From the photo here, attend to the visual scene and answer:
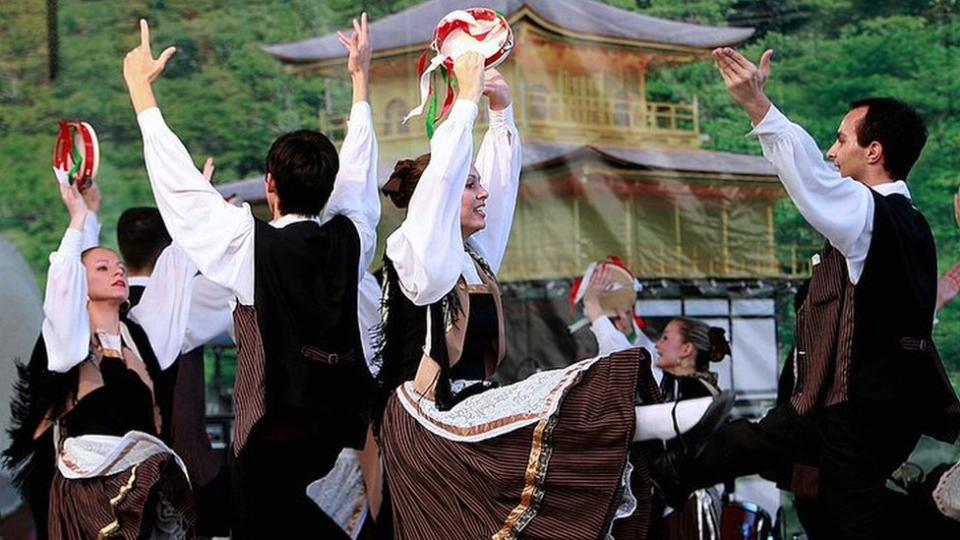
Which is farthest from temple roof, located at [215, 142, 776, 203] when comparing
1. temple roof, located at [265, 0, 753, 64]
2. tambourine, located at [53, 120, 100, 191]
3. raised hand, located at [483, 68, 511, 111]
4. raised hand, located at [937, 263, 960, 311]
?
tambourine, located at [53, 120, 100, 191]

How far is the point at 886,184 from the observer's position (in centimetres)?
429

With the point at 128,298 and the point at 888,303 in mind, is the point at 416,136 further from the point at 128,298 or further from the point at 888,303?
the point at 888,303

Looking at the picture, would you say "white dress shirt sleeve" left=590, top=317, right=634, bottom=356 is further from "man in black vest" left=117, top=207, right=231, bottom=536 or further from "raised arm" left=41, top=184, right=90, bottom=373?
"raised arm" left=41, top=184, right=90, bottom=373

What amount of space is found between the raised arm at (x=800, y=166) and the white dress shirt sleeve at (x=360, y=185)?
3.41 feet

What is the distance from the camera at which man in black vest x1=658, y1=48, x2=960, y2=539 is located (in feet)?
13.1

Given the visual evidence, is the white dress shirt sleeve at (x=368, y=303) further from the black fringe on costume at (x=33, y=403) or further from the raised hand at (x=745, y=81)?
the raised hand at (x=745, y=81)

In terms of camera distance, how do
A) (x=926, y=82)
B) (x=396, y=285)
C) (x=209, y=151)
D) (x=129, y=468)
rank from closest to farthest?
(x=396, y=285) < (x=129, y=468) < (x=926, y=82) < (x=209, y=151)

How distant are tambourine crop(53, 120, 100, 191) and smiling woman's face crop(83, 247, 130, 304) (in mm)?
282

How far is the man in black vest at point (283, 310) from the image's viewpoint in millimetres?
4324

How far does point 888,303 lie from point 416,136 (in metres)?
2.45

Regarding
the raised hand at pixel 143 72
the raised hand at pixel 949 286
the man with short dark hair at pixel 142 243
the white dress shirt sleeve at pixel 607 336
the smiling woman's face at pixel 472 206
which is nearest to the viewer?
the smiling woman's face at pixel 472 206

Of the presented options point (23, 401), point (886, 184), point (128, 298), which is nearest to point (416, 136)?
point (128, 298)

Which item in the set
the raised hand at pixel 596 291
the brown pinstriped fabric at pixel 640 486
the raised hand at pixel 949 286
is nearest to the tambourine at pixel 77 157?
the raised hand at pixel 596 291

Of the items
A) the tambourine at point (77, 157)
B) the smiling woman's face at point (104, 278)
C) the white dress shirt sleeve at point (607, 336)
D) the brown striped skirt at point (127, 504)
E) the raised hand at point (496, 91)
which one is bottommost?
the brown striped skirt at point (127, 504)
